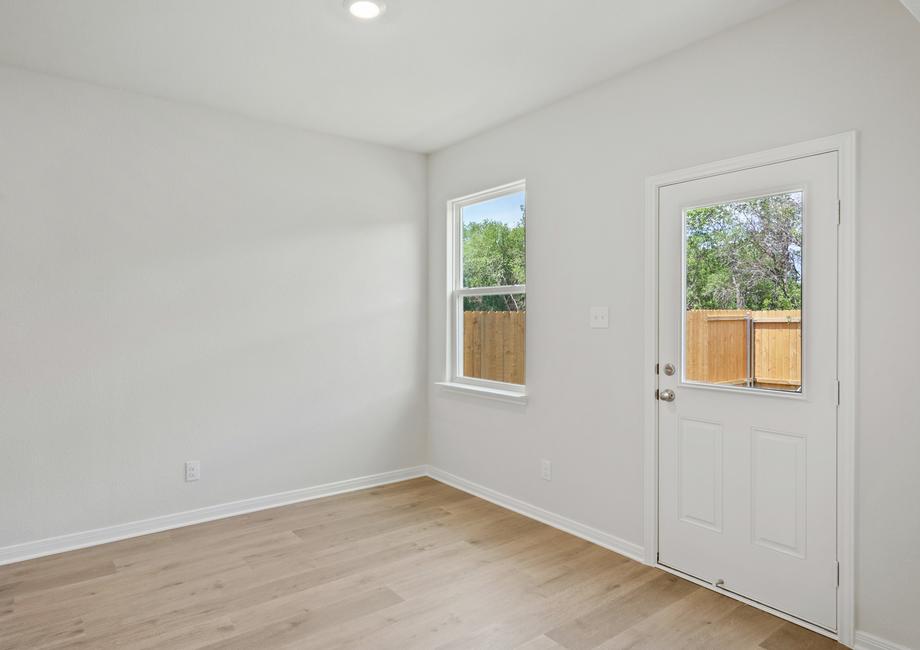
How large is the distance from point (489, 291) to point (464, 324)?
1.43 ft

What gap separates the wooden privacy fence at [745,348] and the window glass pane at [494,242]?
55.7 inches

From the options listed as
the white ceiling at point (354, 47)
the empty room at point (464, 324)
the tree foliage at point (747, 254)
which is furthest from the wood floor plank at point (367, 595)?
the white ceiling at point (354, 47)

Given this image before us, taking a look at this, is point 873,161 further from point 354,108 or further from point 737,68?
point 354,108

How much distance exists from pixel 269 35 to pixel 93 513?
279 centimetres

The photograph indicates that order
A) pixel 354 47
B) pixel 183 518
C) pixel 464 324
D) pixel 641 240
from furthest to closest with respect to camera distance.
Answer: pixel 464 324, pixel 183 518, pixel 641 240, pixel 354 47

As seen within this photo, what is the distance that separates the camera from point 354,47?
2809mm

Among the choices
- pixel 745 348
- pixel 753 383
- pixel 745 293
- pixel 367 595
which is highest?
pixel 745 293

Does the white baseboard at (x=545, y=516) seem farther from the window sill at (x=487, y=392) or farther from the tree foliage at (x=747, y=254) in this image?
the tree foliage at (x=747, y=254)

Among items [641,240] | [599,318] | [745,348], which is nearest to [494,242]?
[599,318]

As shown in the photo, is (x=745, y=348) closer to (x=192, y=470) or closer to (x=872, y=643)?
(x=872, y=643)

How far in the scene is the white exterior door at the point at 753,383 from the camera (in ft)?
7.57

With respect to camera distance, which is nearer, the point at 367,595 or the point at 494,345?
the point at 367,595

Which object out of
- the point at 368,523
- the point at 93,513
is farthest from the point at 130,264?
the point at 368,523

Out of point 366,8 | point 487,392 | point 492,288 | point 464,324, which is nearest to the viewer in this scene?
point 366,8
